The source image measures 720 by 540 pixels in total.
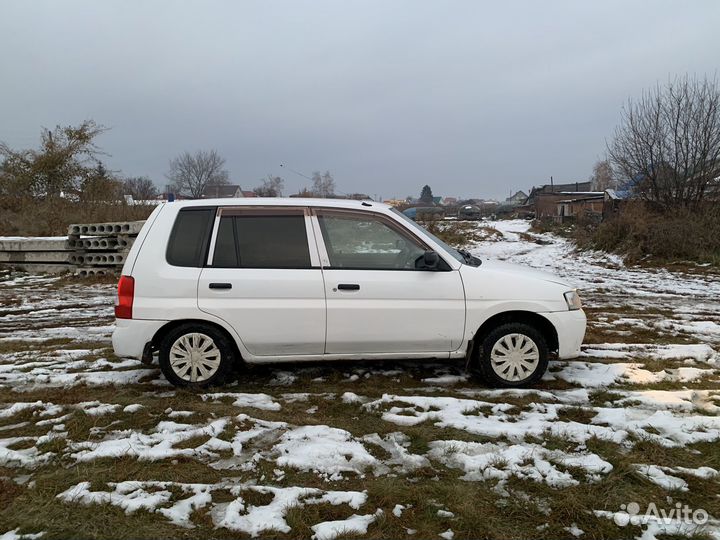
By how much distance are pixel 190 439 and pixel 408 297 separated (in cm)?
217

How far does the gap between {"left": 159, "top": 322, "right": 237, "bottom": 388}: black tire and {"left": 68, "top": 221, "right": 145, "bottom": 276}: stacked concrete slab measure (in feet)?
29.9

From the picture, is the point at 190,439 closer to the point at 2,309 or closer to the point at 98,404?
the point at 98,404

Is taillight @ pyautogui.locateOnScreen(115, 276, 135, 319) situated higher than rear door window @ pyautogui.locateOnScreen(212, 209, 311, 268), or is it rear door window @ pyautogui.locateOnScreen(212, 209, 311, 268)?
rear door window @ pyautogui.locateOnScreen(212, 209, 311, 268)

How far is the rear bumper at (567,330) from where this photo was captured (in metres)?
4.16

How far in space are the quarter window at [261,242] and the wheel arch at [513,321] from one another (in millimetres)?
1805

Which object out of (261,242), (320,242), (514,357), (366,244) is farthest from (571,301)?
(261,242)

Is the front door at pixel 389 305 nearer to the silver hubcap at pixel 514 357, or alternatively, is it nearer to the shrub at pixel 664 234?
the silver hubcap at pixel 514 357

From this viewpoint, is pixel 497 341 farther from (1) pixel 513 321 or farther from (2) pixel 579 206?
(2) pixel 579 206

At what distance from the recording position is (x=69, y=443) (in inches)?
124

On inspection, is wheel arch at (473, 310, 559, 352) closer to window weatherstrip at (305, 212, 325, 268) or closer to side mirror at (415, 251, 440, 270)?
side mirror at (415, 251, 440, 270)

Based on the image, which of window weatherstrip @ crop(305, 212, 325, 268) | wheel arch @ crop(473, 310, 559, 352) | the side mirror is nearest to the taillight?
window weatherstrip @ crop(305, 212, 325, 268)

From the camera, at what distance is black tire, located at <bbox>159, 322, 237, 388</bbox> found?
4.10 metres

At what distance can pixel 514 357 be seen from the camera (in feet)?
13.7

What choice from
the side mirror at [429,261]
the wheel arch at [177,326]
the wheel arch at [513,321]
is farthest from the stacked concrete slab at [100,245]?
the wheel arch at [513,321]
